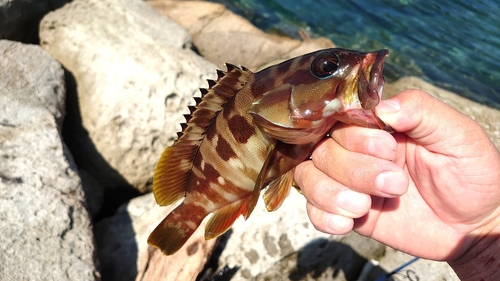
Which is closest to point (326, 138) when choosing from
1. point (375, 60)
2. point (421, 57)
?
point (375, 60)

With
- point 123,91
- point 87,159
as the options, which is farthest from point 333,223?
point 87,159

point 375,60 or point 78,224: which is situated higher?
point 375,60

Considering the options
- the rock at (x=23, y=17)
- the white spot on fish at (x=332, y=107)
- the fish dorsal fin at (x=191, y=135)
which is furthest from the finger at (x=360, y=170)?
the rock at (x=23, y=17)

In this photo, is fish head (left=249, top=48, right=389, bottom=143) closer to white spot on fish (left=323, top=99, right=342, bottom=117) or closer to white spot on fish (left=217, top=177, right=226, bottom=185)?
white spot on fish (left=323, top=99, right=342, bottom=117)

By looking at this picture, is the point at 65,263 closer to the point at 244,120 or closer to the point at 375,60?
the point at 244,120

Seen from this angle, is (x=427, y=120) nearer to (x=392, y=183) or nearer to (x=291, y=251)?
(x=392, y=183)

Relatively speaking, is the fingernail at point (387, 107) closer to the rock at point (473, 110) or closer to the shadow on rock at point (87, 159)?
the shadow on rock at point (87, 159)
